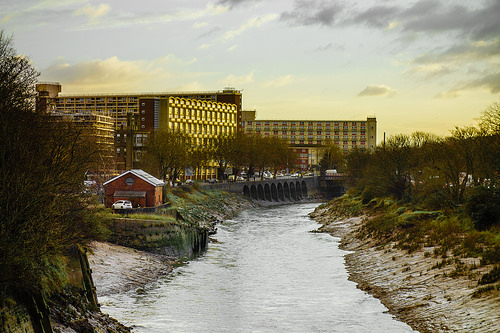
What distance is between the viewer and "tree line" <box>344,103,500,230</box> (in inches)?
2178

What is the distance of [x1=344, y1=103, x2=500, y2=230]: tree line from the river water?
39.5ft

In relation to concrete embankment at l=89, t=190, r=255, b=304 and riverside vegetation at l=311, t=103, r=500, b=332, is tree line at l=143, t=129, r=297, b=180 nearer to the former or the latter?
riverside vegetation at l=311, t=103, r=500, b=332

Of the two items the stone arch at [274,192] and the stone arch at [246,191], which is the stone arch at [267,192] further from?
the stone arch at [246,191]

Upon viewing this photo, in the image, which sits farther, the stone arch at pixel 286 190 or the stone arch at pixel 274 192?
the stone arch at pixel 286 190

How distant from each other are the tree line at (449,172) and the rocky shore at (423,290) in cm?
726

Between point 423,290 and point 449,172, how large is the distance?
33.4 meters

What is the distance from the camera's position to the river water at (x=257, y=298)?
118 feet

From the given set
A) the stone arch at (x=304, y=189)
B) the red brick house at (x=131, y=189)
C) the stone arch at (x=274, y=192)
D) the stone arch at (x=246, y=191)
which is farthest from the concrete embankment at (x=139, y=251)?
the stone arch at (x=304, y=189)

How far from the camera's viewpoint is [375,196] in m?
97.0

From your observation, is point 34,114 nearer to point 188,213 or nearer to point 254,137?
point 188,213

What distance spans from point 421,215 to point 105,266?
99.6 ft

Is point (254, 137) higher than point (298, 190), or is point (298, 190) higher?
point (254, 137)

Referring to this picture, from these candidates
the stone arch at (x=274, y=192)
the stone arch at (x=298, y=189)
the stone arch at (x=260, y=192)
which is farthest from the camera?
the stone arch at (x=298, y=189)

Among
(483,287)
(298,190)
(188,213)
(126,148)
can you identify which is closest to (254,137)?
(298,190)
